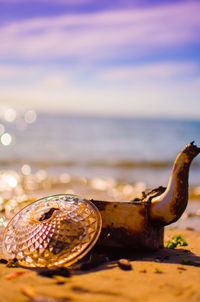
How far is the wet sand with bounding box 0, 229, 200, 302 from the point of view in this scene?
11.3 ft

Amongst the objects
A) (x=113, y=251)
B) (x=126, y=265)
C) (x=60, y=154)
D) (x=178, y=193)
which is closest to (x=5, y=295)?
(x=126, y=265)

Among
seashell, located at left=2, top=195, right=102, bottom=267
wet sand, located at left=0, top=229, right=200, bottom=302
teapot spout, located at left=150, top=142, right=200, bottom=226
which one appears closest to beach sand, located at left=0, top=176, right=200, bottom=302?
wet sand, located at left=0, top=229, right=200, bottom=302

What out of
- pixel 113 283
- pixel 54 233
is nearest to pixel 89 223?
pixel 54 233

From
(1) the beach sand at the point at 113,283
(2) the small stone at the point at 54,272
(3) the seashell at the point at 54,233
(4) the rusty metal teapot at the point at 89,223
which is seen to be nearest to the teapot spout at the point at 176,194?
(4) the rusty metal teapot at the point at 89,223

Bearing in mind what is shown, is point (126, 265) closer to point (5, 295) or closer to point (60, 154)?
point (5, 295)

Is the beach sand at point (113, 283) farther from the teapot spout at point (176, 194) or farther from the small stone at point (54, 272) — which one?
the teapot spout at point (176, 194)

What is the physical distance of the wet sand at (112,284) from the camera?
344cm

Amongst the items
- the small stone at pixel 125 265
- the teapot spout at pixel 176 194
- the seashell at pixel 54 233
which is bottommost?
the small stone at pixel 125 265

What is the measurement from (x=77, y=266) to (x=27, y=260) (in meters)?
0.50

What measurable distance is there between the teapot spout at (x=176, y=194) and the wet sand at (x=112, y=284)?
0.48 meters

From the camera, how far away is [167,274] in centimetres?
403

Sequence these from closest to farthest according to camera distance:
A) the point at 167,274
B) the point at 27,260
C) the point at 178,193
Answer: the point at 167,274 < the point at 27,260 < the point at 178,193

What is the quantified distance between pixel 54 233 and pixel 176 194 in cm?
125

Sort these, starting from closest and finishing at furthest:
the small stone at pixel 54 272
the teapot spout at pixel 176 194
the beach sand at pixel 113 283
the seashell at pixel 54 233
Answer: the beach sand at pixel 113 283 → the small stone at pixel 54 272 → the seashell at pixel 54 233 → the teapot spout at pixel 176 194
